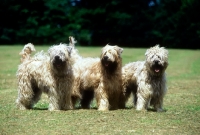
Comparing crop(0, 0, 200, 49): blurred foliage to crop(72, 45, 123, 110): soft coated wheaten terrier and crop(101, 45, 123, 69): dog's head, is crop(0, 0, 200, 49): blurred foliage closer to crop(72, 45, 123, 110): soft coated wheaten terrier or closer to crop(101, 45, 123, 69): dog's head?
crop(72, 45, 123, 110): soft coated wheaten terrier

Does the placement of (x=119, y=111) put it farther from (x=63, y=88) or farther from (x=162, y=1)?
(x=162, y=1)

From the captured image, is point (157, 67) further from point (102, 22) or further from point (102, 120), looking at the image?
point (102, 22)

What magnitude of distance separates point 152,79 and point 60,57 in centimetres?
231

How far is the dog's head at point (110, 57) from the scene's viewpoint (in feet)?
33.1

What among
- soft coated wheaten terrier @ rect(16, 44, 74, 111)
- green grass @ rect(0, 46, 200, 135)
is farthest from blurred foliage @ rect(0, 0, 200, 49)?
soft coated wheaten terrier @ rect(16, 44, 74, 111)

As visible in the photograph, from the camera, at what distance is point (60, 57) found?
32.6 feet

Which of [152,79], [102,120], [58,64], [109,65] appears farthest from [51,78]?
[152,79]

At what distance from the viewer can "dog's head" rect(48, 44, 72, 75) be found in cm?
996

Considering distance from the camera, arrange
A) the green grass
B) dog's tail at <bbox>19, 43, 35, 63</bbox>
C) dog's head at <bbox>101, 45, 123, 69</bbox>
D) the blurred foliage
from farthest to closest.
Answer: the blurred foliage
dog's tail at <bbox>19, 43, 35, 63</bbox>
dog's head at <bbox>101, 45, 123, 69</bbox>
the green grass

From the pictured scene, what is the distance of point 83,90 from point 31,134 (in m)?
3.50

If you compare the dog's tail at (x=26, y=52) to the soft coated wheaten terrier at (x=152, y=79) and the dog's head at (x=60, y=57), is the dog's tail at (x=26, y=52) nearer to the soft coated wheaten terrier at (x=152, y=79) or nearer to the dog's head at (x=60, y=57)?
the dog's head at (x=60, y=57)

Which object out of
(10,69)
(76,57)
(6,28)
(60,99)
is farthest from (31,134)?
(6,28)

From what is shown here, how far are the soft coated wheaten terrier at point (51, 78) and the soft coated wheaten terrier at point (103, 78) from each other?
422 millimetres

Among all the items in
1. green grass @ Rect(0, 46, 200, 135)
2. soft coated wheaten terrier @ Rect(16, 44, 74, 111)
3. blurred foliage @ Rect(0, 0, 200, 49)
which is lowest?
green grass @ Rect(0, 46, 200, 135)
